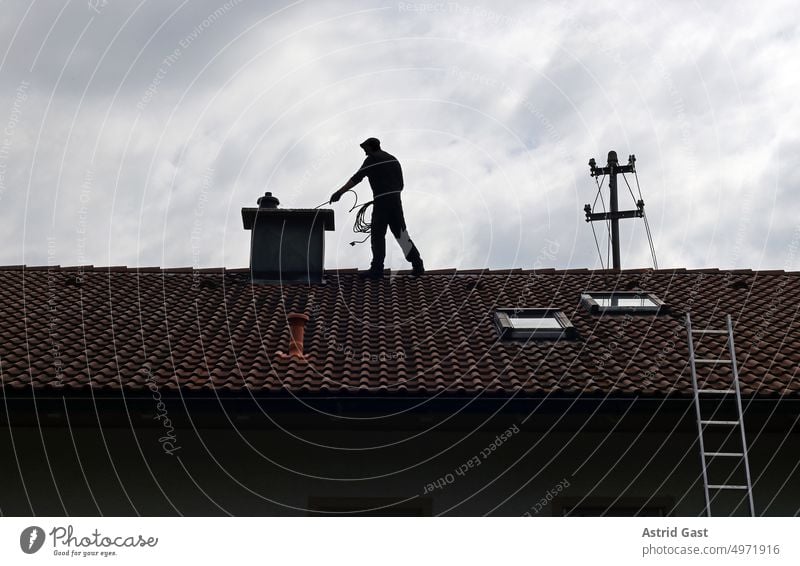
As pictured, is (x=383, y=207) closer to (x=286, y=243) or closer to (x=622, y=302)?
(x=286, y=243)

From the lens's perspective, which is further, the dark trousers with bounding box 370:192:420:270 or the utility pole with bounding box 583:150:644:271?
the utility pole with bounding box 583:150:644:271

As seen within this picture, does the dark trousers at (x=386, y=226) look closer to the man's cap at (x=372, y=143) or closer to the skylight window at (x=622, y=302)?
the man's cap at (x=372, y=143)

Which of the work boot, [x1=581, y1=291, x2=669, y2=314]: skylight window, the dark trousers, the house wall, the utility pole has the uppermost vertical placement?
the utility pole

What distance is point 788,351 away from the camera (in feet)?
34.4

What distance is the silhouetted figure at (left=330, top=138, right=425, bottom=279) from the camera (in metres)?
15.4

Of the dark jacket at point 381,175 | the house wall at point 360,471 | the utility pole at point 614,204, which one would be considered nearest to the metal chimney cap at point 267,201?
the dark jacket at point 381,175

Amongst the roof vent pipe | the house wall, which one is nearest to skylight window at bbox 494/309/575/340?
the house wall

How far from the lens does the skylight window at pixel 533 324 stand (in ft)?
37.0

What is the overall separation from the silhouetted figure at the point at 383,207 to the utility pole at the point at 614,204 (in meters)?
8.65

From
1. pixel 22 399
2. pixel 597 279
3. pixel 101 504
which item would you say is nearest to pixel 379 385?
pixel 101 504

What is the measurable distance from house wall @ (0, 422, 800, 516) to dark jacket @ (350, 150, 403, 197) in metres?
7.20

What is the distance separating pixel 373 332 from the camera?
1170 centimetres

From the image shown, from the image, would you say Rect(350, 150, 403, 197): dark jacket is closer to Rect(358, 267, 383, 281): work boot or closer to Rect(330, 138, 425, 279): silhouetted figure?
Rect(330, 138, 425, 279): silhouetted figure

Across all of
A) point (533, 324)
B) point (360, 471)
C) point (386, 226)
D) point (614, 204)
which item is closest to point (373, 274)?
point (386, 226)
